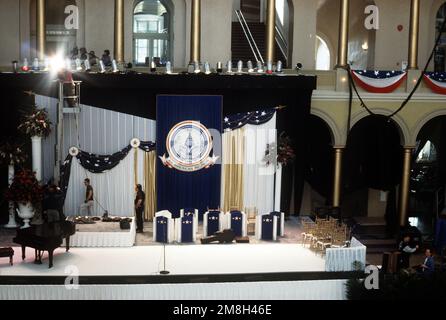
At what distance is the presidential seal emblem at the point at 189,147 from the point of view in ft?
67.7

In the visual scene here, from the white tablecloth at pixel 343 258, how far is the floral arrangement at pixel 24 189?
8387 millimetres

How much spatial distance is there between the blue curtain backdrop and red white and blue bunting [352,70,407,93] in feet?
16.1

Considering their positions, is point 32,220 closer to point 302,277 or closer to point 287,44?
point 302,277

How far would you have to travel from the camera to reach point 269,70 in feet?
68.3

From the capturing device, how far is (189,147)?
20688 mm

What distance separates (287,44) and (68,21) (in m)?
8.19

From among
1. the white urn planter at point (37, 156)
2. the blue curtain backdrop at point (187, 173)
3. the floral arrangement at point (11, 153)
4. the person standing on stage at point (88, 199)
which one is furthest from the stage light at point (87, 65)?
the person standing on stage at point (88, 199)

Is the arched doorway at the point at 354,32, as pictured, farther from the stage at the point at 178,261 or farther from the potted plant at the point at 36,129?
the potted plant at the point at 36,129

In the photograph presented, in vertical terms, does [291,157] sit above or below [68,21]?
below

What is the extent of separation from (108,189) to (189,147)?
110 inches

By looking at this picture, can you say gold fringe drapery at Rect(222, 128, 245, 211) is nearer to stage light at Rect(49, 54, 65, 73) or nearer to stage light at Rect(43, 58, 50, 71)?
stage light at Rect(49, 54, 65, 73)

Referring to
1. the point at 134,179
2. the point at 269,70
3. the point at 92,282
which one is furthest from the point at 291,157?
the point at 92,282

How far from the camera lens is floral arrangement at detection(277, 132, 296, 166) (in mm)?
20812

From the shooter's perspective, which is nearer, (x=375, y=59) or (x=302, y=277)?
(x=302, y=277)
